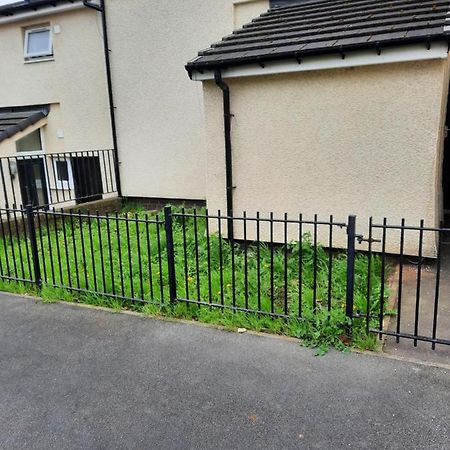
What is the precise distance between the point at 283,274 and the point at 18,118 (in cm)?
813

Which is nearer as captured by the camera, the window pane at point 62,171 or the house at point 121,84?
the house at point 121,84

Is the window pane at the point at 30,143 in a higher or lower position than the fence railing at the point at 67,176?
higher

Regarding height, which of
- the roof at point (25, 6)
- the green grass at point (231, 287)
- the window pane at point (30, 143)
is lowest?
the green grass at point (231, 287)

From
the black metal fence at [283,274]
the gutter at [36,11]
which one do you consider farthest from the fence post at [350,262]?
the gutter at [36,11]

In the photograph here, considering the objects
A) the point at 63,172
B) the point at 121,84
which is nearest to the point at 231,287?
the point at 121,84

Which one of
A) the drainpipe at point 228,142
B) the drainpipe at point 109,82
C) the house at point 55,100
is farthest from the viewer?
the house at point 55,100

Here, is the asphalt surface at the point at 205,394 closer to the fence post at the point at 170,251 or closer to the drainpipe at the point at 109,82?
the fence post at the point at 170,251

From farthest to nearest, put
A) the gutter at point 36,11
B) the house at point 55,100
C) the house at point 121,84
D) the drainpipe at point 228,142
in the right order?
the house at point 55,100
the gutter at point 36,11
the house at point 121,84
the drainpipe at point 228,142

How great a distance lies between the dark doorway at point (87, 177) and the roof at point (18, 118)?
1276 millimetres

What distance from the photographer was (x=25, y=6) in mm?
10234

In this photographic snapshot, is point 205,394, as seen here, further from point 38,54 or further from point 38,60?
point 38,54

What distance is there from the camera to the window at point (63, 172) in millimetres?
10945

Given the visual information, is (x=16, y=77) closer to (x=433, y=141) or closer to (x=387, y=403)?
(x=433, y=141)

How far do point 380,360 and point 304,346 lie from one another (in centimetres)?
62
